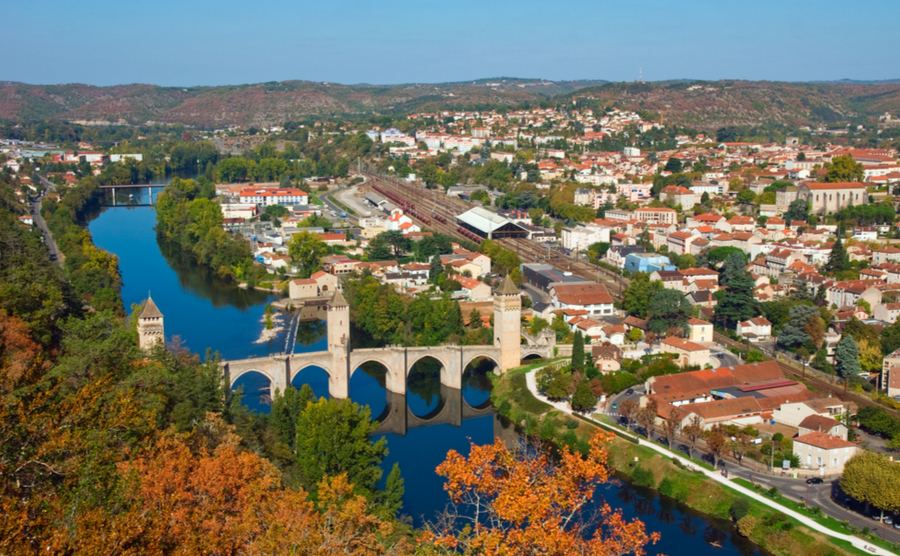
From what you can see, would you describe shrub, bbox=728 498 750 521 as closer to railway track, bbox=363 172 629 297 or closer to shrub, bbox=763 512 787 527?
shrub, bbox=763 512 787 527

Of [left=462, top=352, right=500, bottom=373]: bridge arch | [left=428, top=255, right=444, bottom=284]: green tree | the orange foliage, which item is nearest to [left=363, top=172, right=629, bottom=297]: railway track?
[left=428, top=255, right=444, bottom=284]: green tree

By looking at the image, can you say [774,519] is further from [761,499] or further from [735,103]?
[735,103]

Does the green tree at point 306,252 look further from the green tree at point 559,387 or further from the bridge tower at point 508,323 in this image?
the green tree at point 559,387

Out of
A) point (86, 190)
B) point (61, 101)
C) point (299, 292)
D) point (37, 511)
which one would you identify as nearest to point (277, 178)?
point (86, 190)

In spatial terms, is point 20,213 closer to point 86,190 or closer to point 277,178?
point 86,190

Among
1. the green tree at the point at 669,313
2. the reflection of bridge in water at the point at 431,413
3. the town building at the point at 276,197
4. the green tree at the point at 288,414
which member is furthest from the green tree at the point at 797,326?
the town building at the point at 276,197

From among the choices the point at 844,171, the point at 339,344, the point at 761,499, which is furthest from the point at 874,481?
the point at 844,171
